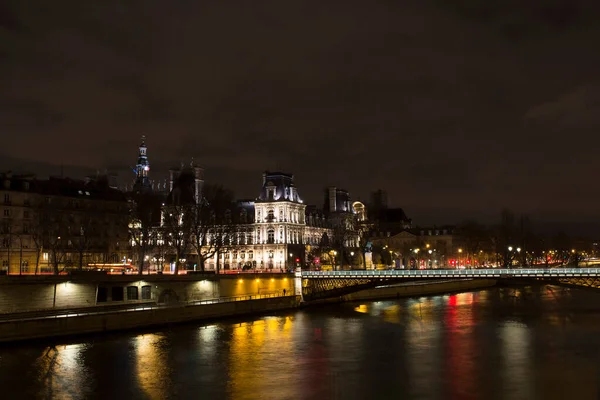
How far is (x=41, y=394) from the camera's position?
28625 mm

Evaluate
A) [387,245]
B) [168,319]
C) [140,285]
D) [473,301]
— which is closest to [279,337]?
[168,319]

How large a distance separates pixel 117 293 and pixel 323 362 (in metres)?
24.3

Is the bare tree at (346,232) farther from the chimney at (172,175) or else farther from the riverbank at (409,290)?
the chimney at (172,175)

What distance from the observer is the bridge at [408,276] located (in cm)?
5466

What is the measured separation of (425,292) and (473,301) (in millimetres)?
11847

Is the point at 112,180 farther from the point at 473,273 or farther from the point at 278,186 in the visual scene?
the point at 473,273

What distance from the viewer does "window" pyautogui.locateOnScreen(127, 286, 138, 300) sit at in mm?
55062

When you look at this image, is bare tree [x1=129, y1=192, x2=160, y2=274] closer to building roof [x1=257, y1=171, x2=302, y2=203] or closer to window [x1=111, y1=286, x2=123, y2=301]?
building roof [x1=257, y1=171, x2=302, y2=203]

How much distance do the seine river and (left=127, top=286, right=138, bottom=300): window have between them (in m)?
8.45

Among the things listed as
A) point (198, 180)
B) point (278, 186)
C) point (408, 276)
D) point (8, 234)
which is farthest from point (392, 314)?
point (198, 180)

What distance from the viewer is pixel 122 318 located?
45.1 metres

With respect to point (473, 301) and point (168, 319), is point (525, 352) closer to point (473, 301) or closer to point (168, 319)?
point (168, 319)

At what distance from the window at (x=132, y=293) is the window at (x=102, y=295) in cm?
225

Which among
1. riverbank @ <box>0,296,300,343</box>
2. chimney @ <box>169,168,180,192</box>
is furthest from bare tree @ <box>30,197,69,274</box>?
chimney @ <box>169,168,180,192</box>
